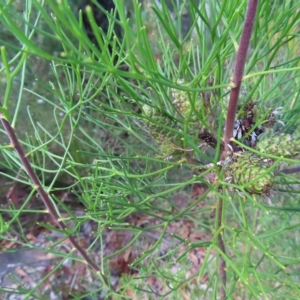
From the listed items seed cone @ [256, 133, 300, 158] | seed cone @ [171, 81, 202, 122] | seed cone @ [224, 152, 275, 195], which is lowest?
seed cone @ [224, 152, 275, 195]

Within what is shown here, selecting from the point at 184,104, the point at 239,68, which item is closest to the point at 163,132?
the point at 184,104

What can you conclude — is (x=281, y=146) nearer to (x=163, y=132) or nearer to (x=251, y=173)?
(x=251, y=173)

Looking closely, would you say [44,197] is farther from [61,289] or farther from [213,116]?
[61,289]

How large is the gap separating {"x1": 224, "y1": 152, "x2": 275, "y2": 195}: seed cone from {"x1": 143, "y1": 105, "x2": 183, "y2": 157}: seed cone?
0.09m

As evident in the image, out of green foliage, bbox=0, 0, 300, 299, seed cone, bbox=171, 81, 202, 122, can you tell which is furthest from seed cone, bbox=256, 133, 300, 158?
seed cone, bbox=171, 81, 202, 122

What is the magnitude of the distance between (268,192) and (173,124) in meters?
0.16

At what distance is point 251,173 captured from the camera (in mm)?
424

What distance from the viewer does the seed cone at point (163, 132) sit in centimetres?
49

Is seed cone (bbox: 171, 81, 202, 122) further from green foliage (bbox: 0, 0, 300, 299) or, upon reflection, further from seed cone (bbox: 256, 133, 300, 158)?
seed cone (bbox: 256, 133, 300, 158)

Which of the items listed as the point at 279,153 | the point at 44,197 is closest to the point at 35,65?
the point at 44,197

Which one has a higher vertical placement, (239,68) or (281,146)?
(239,68)

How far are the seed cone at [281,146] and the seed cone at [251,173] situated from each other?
0.6 inches

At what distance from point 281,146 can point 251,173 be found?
0.18 feet

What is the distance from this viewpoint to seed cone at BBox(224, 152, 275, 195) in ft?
1.39
